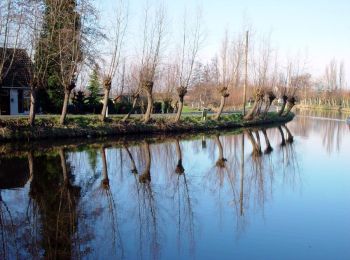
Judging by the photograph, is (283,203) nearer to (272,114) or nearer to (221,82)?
(221,82)

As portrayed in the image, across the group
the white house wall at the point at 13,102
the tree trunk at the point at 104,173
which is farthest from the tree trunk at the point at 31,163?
the white house wall at the point at 13,102

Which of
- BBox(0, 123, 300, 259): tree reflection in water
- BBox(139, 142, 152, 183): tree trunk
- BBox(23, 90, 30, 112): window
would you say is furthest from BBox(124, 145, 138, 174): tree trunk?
BBox(23, 90, 30, 112): window

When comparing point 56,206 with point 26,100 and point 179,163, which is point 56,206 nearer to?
point 179,163

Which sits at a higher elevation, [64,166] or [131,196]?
[64,166]

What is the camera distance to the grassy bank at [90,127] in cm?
2131

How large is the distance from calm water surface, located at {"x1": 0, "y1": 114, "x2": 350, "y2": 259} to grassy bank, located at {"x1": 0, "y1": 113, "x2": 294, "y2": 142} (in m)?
3.09

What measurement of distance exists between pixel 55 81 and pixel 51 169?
1892 centimetres

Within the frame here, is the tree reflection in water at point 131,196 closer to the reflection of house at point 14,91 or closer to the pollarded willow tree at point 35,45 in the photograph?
the pollarded willow tree at point 35,45

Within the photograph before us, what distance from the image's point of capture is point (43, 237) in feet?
24.0

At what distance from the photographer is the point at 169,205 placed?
998cm

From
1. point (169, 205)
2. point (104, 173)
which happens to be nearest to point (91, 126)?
point (104, 173)

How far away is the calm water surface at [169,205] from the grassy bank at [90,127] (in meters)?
3.09

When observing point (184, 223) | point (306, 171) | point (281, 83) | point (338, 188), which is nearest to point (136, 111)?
point (281, 83)

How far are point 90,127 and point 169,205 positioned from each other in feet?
50.7
